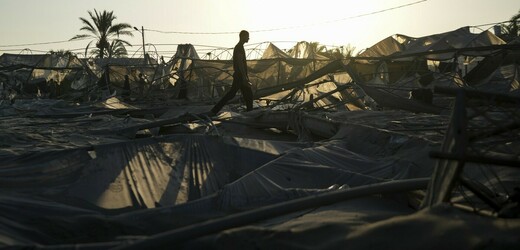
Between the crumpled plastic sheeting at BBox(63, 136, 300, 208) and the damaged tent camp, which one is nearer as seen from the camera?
the damaged tent camp

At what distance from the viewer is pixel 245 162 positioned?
4516mm

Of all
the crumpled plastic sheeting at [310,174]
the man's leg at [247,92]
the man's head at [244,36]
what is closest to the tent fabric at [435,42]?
the man's leg at [247,92]

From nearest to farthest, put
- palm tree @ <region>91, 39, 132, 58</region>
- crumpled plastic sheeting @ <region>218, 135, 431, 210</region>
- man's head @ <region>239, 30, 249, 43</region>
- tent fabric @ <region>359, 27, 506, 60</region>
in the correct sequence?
crumpled plastic sheeting @ <region>218, 135, 431, 210</region> < man's head @ <region>239, 30, 249, 43</region> < tent fabric @ <region>359, 27, 506, 60</region> < palm tree @ <region>91, 39, 132, 58</region>

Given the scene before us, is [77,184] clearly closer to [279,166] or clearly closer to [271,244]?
[279,166]

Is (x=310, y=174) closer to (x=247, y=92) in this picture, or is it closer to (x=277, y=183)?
(x=277, y=183)

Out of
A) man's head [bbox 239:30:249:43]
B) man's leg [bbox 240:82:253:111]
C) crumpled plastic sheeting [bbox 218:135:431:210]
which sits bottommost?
crumpled plastic sheeting [bbox 218:135:431:210]

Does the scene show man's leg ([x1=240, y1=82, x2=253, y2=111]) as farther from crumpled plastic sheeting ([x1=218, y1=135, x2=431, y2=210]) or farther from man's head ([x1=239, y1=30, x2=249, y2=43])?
crumpled plastic sheeting ([x1=218, y1=135, x2=431, y2=210])

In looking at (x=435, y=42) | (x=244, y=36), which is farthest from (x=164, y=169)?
(x=435, y=42)

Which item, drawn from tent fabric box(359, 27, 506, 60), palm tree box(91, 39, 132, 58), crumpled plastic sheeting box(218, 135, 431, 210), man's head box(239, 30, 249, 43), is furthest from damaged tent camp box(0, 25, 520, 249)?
palm tree box(91, 39, 132, 58)

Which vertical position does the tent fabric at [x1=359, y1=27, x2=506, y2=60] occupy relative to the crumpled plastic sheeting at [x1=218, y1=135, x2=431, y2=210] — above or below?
above

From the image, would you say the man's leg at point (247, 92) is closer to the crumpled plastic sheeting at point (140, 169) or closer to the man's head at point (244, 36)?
the man's head at point (244, 36)

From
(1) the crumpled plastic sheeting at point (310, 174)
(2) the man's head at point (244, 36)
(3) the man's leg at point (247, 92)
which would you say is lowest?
(1) the crumpled plastic sheeting at point (310, 174)

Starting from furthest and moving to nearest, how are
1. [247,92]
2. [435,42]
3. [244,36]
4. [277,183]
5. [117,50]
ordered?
[117,50] < [435,42] < [247,92] < [244,36] < [277,183]

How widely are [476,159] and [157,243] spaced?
124 cm
